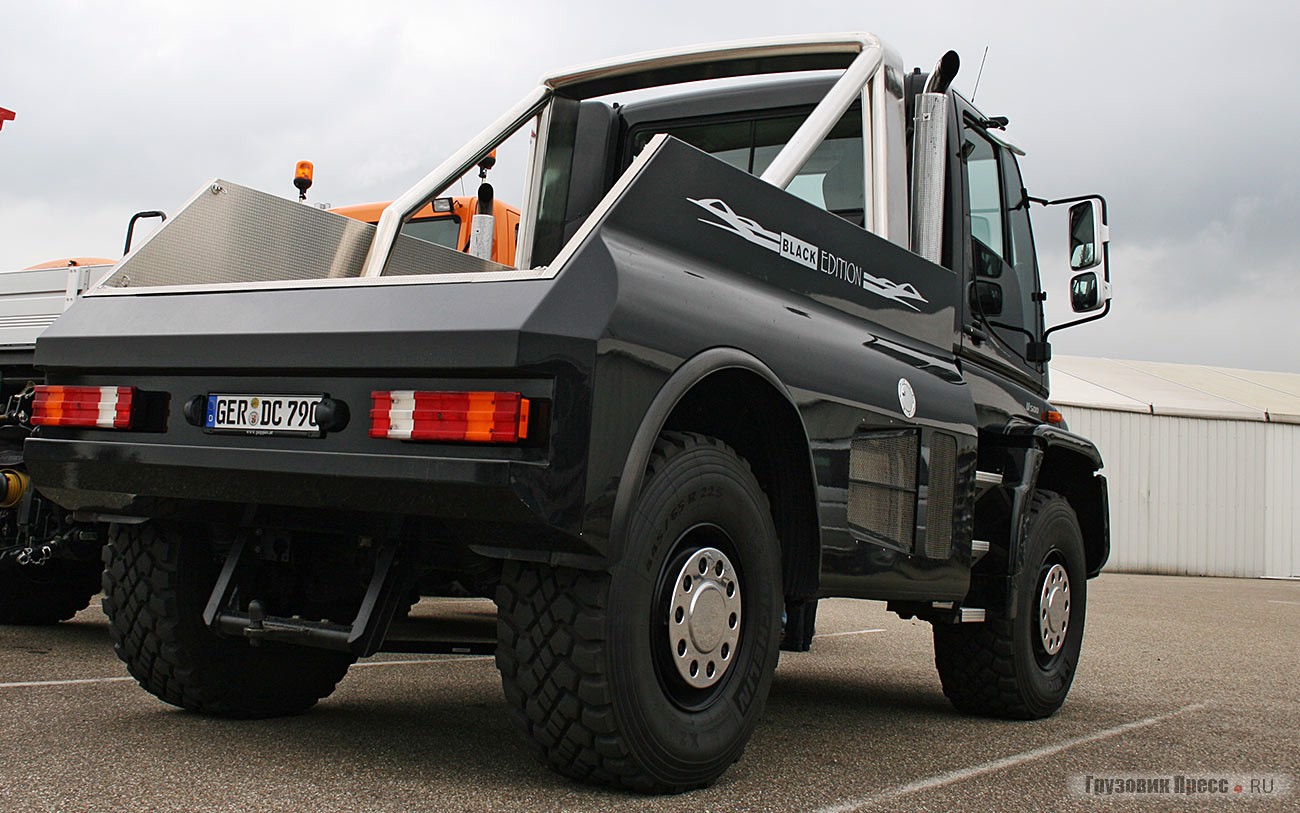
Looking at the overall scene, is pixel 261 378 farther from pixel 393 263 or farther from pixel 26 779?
pixel 393 263

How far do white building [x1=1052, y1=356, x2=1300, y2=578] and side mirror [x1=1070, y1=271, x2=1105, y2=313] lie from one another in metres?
19.8

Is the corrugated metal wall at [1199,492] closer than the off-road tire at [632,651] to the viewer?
No

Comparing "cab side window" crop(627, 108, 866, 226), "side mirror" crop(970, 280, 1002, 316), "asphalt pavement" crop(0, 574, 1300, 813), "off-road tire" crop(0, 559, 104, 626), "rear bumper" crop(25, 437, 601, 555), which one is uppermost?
"cab side window" crop(627, 108, 866, 226)

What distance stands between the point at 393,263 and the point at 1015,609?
279 centimetres

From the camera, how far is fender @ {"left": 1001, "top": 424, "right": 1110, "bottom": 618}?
17.2 feet

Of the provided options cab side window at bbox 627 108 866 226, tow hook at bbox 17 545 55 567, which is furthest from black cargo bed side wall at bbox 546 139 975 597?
tow hook at bbox 17 545 55 567

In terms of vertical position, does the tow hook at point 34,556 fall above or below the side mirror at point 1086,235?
below

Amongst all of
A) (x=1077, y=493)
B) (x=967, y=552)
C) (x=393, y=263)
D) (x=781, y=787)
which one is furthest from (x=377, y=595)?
(x=1077, y=493)

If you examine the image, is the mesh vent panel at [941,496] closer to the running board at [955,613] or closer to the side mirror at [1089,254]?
the running board at [955,613]

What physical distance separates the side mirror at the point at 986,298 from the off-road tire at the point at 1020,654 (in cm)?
83

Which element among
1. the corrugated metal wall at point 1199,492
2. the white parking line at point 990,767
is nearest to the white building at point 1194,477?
the corrugated metal wall at point 1199,492

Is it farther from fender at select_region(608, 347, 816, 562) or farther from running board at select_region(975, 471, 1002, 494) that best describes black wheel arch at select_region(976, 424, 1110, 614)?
fender at select_region(608, 347, 816, 562)

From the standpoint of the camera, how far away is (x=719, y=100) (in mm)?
5477

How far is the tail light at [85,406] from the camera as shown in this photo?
11.4 feet
